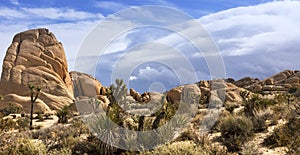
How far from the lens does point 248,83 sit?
72.2 meters

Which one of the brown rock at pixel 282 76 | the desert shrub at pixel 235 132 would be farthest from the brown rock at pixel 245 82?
the desert shrub at pixel 235 132

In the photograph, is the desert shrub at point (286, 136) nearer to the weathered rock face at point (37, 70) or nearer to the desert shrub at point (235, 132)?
the desert shrub at point (235, 132)

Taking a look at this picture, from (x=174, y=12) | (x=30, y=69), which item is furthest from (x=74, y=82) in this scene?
(x=174, y=12)

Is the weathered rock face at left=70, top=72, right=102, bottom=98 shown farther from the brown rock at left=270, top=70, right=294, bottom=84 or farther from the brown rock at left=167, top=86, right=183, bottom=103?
the brown rock at left=270, top=70, right=294, bottom=84

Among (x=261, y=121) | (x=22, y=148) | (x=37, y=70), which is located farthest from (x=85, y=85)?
(x=22, y=148)

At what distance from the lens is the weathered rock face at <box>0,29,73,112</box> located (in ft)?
152

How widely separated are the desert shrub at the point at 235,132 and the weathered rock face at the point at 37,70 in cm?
3391

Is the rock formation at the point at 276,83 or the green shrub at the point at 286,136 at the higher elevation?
the rock formation at the point at 276,83

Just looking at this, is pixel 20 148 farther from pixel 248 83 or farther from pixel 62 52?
pixel 248 83

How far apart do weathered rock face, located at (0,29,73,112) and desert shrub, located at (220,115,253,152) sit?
3391 cm

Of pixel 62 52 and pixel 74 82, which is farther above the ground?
pixel 62 52

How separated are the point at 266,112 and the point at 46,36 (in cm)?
4723

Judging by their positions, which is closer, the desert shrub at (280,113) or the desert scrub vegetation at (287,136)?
the desert scrub vegetation at (287,136)

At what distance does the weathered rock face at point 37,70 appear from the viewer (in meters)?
46.3
